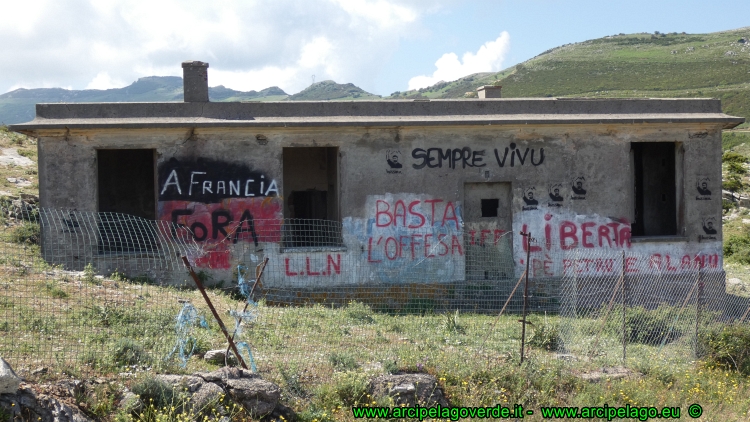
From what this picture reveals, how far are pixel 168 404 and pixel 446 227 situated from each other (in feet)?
26.3

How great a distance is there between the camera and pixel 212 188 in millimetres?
13492

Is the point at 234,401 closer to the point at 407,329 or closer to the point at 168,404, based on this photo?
the point at 168,404

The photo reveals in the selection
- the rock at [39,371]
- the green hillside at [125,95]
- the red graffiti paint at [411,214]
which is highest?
the green hillside at [125,95]

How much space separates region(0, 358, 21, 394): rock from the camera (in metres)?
6.25

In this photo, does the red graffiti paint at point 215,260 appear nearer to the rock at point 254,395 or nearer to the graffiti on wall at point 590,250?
the graffiti on wall at point 590,250

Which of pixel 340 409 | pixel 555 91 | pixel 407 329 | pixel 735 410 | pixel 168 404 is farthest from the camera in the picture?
pixel 555 91

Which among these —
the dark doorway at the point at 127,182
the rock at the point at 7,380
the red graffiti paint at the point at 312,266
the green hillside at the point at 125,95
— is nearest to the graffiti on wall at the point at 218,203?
the red graffiti paint at the point at 312,266

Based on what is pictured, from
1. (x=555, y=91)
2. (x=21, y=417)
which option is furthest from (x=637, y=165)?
(x=555, y=91)

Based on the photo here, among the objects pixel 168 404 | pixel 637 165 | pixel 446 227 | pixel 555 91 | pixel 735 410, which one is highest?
pixel 555 91

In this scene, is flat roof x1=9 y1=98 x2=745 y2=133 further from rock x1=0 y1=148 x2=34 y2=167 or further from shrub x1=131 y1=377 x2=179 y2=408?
rock x1=0 y1=148 x2=34 y2=167

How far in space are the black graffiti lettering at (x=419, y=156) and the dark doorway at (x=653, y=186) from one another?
668cm

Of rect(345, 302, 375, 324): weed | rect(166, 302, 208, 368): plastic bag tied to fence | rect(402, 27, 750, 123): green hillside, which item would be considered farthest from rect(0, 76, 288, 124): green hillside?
rect(166, 302, 208, 368): plastic bag tied to fence

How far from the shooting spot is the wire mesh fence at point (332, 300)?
845 centimetres

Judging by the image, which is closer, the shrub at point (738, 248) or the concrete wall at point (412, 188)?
the concrete wall at point (412, 188)
